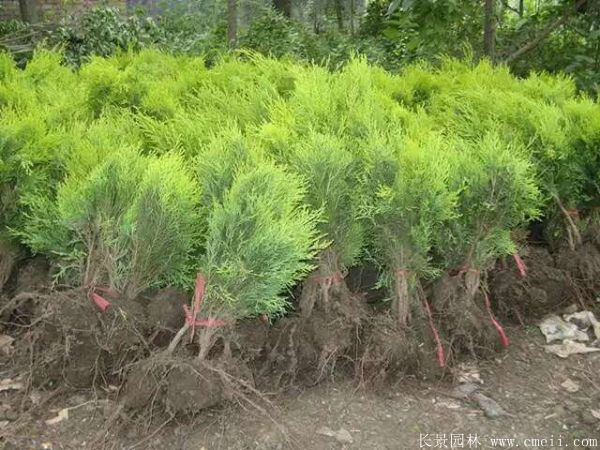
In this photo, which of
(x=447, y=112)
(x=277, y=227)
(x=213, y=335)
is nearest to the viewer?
(x=277, y=227)

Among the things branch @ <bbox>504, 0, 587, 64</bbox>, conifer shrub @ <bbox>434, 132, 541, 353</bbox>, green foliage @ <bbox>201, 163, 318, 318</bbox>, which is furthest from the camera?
branch @ <bbox>504, 0, 587, 64</bbox>

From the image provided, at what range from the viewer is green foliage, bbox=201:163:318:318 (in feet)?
7.74

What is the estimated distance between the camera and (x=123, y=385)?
2.60 m

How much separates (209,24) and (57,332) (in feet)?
28.9

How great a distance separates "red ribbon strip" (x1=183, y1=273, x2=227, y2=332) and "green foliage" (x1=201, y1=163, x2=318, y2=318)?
3cm

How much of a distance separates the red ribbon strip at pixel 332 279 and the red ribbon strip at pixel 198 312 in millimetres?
495

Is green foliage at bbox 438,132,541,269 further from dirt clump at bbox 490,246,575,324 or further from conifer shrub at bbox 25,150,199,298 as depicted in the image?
conifer shrub at bbox 25,150,199,298

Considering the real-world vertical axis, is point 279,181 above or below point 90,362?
above

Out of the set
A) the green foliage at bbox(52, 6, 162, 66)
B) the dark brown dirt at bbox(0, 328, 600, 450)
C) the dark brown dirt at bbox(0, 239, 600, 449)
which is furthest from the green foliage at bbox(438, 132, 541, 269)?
the green foliage at bbox(52, 6, 162, 66)

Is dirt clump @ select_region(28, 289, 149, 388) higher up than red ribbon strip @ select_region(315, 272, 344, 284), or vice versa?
red ribbon strip @ select_region(315, 272, 344, 284)

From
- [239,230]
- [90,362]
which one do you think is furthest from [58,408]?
[239,230]

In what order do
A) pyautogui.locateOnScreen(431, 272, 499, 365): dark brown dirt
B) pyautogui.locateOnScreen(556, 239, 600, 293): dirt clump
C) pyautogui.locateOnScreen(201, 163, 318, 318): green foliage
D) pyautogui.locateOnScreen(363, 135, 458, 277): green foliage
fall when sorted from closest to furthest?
pyautogui.locateOnScreen(201, 163, 318, 318): green foliage
pyautogui.locateOnScreen(363, 135, 458, 277): green foliage
pyautogui.locateOnScreen(431, 272, 499, 365): dark brown dirt
pyautogui.locateOnScreen(556, 239, 600, 293): dirt clump

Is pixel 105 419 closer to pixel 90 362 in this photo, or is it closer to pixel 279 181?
pixel 90 362

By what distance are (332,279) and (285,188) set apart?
19.0 inches
